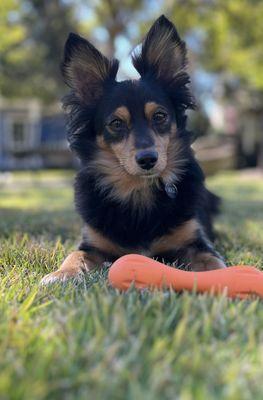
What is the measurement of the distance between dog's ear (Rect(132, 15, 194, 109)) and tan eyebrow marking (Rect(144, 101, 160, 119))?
0.34 m

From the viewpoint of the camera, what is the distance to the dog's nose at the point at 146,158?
289cm

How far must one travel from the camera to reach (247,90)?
2477 cm

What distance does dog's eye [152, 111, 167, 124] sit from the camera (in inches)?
125

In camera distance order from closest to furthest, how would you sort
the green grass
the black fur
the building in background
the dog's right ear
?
1. the green grass
2. the black fur
3. the dog's right ear
4. the building in background

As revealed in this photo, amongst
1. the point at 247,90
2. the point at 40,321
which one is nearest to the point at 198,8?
the point at 247,90

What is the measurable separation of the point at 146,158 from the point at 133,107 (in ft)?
1.40

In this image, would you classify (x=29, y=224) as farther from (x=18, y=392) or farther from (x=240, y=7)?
(x=240, y=7)

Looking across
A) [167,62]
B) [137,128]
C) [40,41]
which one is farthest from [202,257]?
[40,41]

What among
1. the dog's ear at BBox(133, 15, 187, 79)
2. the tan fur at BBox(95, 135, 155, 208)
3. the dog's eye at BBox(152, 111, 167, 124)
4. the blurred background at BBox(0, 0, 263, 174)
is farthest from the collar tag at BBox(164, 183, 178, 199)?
the blurred background at BBox(0, 0, 263, 174)

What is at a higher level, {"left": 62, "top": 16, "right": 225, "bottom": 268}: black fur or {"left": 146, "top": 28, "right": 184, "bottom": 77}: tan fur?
{"left": 146, "top": 28, "right": 184, "bottom": 77}: tan fur

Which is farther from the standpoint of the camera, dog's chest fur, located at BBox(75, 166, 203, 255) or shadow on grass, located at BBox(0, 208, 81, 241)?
shadow on grass, located at BBox(0, 208, 81, 241)

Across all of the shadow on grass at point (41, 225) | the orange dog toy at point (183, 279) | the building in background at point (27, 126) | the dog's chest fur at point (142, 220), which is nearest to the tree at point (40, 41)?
the building in background at point (27, 126)

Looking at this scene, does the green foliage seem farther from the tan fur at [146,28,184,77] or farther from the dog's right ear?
the dog's right ear

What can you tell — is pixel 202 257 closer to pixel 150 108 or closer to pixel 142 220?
pixel 142 220
